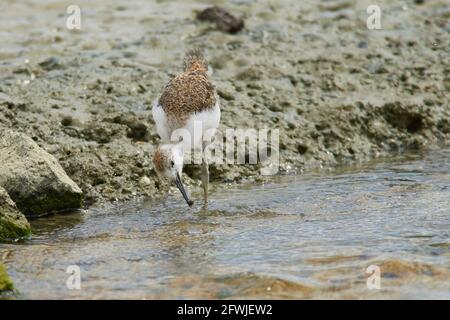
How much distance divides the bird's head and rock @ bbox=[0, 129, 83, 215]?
31.3 inches

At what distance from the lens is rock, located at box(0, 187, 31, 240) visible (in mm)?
7488

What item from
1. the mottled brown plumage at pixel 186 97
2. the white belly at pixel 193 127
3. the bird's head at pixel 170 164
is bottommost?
the bird's head at pixel 170 164

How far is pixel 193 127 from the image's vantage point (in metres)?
8.62

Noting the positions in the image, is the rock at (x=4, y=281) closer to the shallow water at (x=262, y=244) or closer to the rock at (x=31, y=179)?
the shallow water at (x=262, y=244)

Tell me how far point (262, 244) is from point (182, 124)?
6.17ft

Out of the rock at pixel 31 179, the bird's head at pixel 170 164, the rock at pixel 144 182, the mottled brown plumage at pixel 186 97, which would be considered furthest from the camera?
the rock at pixel 144 182

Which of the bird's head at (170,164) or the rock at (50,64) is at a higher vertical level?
the rock at (50,64)

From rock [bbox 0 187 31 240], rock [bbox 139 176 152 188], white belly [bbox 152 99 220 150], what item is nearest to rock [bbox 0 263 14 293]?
rock [bbox 0 187 31 240]

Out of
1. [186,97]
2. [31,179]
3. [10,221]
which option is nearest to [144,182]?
[186,97]

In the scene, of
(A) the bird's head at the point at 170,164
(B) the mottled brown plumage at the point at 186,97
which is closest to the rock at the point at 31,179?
(A) the bird's head at the point at 170,164

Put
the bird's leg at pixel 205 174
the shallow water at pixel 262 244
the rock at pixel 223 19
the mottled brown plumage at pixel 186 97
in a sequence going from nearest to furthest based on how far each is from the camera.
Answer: the shallow water at pixel 262 244 → the mottled brown plumage at pixel 186 97 → the bird's leg at pixel 205 174 → the rock at pixel 223 19

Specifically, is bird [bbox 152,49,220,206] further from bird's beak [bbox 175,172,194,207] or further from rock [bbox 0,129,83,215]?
rock [bbox 0,129,83,215]

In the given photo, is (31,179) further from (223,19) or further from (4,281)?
(223,19)

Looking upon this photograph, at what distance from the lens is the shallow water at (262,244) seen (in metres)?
6.24
